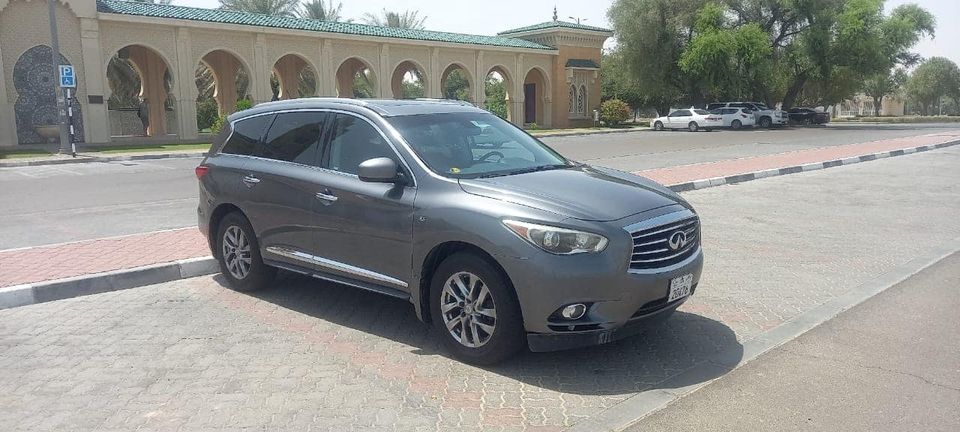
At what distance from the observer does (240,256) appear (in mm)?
6562

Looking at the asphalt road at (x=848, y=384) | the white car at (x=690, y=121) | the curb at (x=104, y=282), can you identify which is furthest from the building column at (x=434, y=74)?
the asphalt road at (x=848, y=384)

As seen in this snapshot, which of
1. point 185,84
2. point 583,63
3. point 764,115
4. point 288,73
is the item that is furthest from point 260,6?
point 764,115

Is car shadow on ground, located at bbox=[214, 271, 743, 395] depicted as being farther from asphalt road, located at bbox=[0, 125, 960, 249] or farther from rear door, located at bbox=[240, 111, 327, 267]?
asphalt road, located at bbox=[0, 125, 960, 249]

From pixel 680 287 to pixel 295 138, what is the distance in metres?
3.34

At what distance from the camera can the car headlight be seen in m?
4.38

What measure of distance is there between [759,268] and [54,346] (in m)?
6.23

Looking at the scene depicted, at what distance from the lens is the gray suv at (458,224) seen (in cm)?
443

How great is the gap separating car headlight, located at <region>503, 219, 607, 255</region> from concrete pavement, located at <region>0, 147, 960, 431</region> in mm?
817

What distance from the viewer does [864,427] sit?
151 inches

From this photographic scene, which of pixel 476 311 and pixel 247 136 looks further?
pixel 247 136

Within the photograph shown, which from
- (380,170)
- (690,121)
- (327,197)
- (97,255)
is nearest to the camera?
(380,170)

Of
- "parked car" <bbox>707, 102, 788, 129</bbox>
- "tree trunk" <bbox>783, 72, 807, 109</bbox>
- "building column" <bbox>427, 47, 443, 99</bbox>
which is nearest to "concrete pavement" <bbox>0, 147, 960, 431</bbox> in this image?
"building column" <bbox>427, 47, 443, 99</bbox>

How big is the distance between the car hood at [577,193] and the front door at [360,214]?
0.56 m

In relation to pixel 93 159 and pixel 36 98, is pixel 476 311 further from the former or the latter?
pixel 36 98
